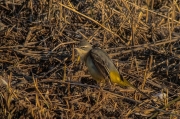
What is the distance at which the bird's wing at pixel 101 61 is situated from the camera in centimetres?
748

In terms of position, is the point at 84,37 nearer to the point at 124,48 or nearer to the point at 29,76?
the point at 124,48

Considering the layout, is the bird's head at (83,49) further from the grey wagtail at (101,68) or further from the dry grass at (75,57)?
the dry grass at (75,57)

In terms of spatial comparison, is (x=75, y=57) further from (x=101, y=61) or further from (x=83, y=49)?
(x=101, y=61)

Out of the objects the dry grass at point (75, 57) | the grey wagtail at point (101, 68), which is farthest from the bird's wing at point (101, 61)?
the dry grass at point (75, 57)

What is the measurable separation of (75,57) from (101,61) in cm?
81

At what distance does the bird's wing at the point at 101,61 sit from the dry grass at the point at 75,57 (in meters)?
0.26

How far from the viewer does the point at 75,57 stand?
8219 millimetres

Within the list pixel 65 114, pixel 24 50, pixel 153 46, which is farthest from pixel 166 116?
pixel 24 50

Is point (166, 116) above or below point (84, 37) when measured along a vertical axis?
below

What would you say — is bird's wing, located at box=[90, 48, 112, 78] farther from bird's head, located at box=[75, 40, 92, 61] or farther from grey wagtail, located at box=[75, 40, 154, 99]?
→ bird's head, located at box=[75, 40, 92, 61]

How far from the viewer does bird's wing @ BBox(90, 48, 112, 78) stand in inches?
295

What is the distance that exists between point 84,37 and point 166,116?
92.4 inches

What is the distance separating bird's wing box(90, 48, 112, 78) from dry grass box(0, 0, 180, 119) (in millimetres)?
258

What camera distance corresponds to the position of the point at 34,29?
29.6ft
